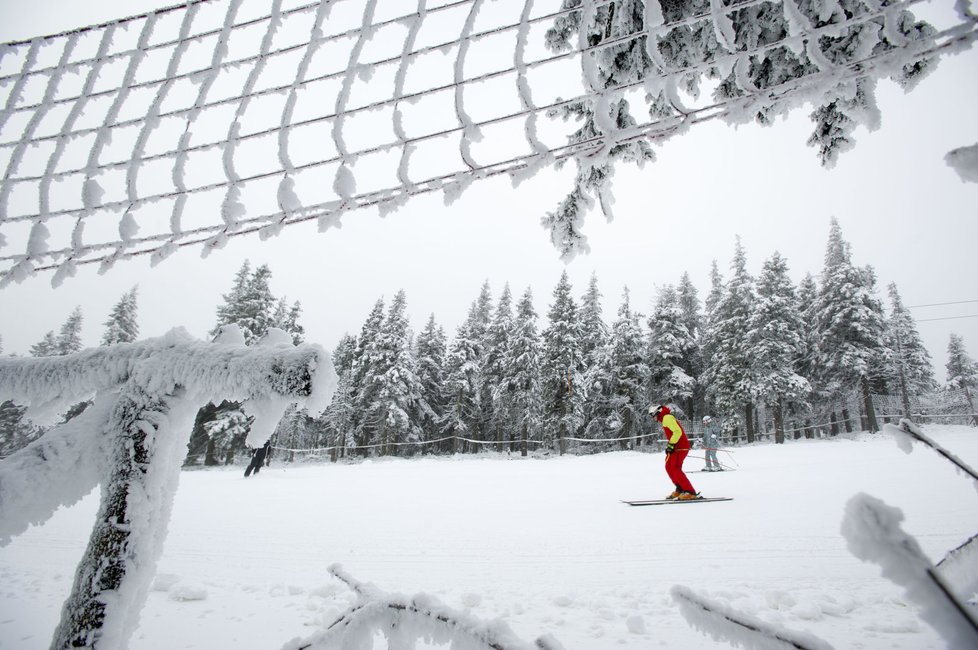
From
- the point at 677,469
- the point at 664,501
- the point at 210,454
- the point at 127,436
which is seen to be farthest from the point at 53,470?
the point at 210,454

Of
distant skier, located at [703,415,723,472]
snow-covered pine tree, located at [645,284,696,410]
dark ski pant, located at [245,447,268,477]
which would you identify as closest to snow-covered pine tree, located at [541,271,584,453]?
snow-covered pine tree, located at [645,284,696,410]

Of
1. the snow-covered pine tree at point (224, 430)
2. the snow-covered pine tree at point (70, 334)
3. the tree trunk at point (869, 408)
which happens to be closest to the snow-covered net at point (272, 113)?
the snow-covered pine tree at point (224, 430)

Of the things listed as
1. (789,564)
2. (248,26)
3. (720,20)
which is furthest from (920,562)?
(789,564)

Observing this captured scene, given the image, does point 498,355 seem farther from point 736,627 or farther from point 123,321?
point 736,627

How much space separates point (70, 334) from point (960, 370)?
9746cm

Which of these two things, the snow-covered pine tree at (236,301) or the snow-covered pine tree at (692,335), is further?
the snow-covered pine tree at (692,335)

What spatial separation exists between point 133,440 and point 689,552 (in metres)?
5.08

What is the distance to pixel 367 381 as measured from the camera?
37.2m

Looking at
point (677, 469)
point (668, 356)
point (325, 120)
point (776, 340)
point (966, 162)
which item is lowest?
point (677, 469)

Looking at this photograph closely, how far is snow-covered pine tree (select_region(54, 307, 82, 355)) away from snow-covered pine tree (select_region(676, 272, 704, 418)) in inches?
2107

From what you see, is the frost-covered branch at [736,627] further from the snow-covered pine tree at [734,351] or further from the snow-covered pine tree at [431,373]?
the snow-covered pine tree at [431,373]

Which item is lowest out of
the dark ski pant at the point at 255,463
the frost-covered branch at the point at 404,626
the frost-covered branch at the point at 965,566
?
the dark ski pant at the point at 255,463

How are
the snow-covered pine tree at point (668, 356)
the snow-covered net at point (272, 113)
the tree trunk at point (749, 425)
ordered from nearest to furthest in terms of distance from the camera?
the snow-covered net at point (272, 113) < the tree trunk at point (749, 425) < the snow-covered pine tree at point (668, 356)

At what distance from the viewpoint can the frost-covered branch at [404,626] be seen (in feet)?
2.97
